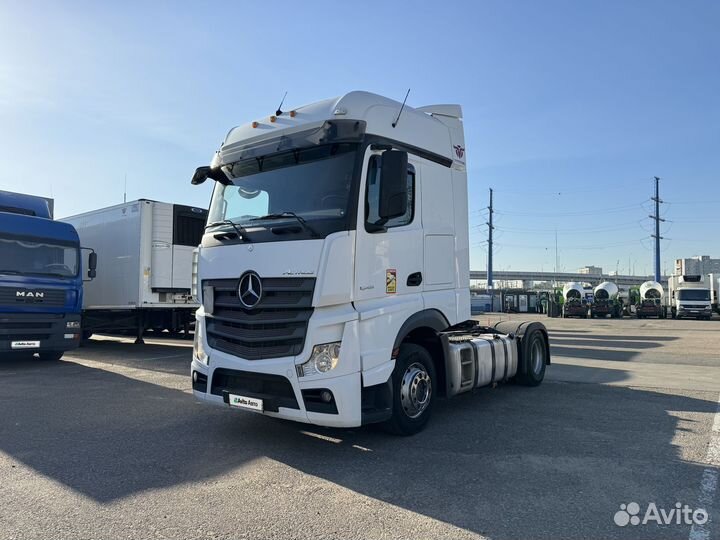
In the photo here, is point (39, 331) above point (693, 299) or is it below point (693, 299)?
below

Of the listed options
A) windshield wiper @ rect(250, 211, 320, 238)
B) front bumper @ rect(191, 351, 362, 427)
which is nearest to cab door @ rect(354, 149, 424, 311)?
windshield wiper @ rect(250, 211, 320, 238)

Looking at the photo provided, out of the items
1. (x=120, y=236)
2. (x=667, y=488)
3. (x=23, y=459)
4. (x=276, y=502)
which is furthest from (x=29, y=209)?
(x=667, y=488)

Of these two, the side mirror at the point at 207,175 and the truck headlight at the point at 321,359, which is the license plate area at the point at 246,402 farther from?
the side mirror at the point at 207,175

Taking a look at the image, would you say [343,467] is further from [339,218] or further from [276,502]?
[339,218]

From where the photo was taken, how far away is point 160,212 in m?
13.5

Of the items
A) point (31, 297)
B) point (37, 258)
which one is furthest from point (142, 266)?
point (31, 297)

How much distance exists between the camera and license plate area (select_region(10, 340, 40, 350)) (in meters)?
10.8

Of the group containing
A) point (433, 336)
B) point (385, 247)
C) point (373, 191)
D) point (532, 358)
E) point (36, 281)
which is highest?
point (373, 191)

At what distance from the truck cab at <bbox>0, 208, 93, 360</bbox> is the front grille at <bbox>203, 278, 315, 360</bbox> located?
7.78 m

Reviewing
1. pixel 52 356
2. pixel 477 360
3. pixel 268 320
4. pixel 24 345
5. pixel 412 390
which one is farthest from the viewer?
pixel 52 356

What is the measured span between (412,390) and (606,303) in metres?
40.9

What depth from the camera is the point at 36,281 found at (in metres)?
11.1

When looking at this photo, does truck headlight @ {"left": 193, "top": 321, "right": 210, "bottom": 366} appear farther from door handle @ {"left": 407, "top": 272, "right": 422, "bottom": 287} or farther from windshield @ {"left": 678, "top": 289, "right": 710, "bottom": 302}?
windshield @ {"left": 678, "top": 289, "right": 710, "bottom": 302}

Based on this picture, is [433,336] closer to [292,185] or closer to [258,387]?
[258,387]
